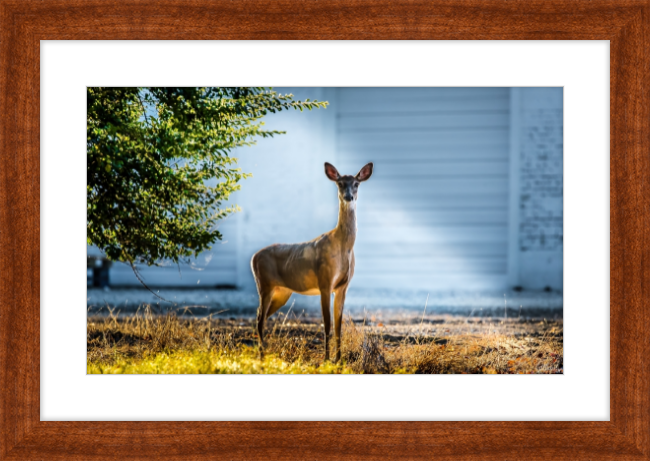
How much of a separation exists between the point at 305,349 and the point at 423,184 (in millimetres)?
1962

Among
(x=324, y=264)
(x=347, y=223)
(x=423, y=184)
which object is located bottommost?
(x=324, y=264)

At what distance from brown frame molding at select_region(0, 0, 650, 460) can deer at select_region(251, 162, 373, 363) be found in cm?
78

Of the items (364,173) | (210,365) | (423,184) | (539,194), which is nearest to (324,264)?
(364,173)

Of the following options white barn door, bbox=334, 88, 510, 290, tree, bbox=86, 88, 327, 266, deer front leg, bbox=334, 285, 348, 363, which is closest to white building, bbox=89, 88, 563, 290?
white barn door, bbox=334, 88, 510, 290

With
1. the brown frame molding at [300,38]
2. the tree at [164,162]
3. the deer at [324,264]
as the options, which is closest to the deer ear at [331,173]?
the deer at [324,264]

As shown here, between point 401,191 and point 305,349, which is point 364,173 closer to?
point 305,349

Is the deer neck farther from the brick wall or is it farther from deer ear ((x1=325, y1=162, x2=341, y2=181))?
the brick wall

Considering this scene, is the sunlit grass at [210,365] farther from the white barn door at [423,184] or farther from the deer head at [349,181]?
the white barn door at [423,184]

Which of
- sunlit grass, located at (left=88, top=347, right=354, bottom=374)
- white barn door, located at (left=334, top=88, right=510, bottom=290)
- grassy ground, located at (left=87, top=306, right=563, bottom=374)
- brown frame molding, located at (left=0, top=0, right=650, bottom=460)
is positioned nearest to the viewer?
brown frame molding, located at (left=0, top=0, right=650, bottom=460)

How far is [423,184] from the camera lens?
4695mm

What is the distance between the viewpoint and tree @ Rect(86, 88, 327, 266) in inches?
125

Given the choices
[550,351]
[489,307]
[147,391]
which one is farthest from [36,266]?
[489,307]

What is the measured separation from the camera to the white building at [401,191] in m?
4.43

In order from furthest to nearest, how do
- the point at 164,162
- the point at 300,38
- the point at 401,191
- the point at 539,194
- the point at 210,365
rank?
the point at 539,194, the point at 401,191, the point at 164,162, the point at 210,365, the point at 300,38
